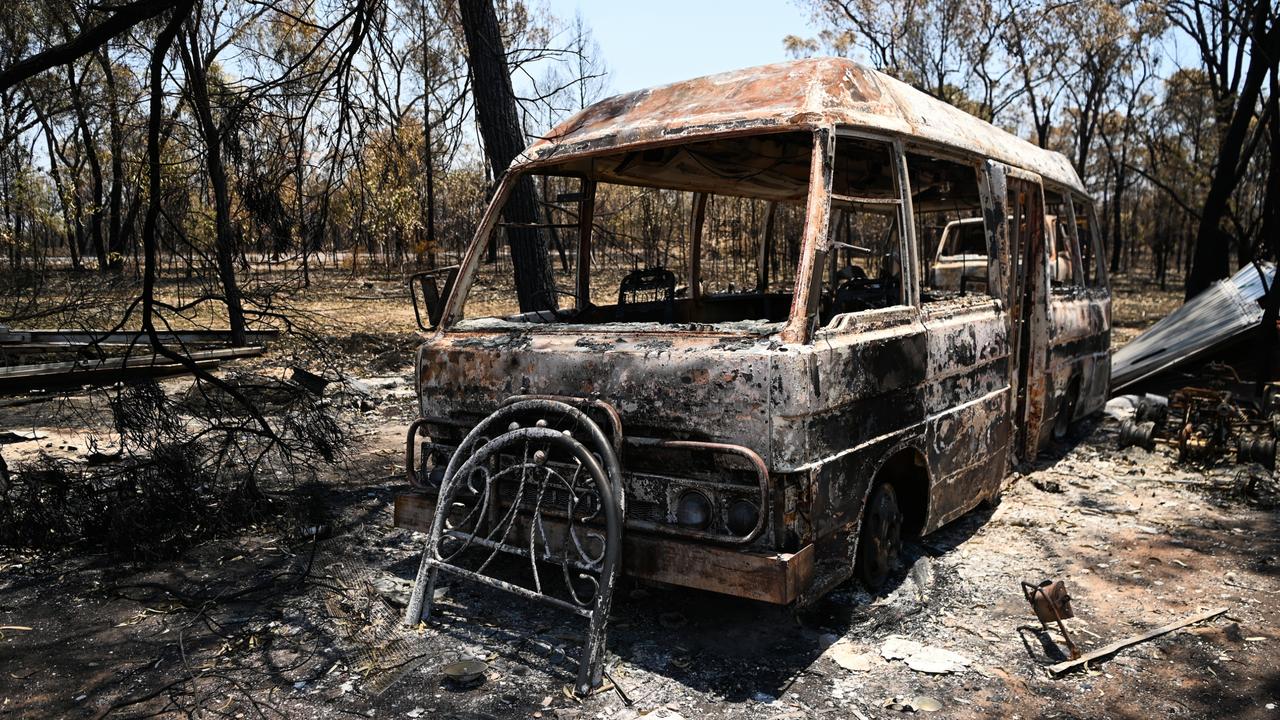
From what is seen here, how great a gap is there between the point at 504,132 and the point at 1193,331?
8.01m

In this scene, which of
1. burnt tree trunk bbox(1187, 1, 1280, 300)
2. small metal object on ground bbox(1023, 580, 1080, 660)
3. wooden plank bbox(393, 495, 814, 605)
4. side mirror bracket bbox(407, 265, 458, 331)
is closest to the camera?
wooden plank bbox(393, 495, 814, 605)

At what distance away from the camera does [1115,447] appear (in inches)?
307

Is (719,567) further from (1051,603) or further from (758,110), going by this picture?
(758,110)

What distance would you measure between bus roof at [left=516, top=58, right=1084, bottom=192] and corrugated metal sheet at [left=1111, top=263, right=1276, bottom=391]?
20.5 ft

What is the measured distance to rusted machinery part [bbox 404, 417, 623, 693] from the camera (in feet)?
11.5

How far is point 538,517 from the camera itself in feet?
12.5

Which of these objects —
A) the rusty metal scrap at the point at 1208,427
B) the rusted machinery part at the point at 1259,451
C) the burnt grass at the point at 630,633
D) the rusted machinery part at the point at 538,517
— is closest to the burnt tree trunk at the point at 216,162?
the burnt grass at the point at 630,633

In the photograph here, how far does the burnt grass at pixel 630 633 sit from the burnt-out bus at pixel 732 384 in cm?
27

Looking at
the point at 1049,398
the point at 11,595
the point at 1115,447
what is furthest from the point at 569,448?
the point at 1115,447

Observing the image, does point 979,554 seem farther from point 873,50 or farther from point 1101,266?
point 873,50

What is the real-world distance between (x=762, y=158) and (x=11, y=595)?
4.56 metres

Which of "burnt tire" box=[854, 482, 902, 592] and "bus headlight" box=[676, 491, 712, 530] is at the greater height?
"bus headlight" box=[676, 491, 712, 530]

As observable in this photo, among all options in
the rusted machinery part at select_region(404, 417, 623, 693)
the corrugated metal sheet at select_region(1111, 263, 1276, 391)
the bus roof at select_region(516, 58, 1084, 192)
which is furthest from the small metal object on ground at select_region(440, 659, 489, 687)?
the corrugated metal sheet at select_region(1111, 263, 1276, 391)

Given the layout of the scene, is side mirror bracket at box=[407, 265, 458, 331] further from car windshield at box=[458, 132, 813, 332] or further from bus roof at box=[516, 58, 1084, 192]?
bus roof at box=[516, 58, 1084, 192]
